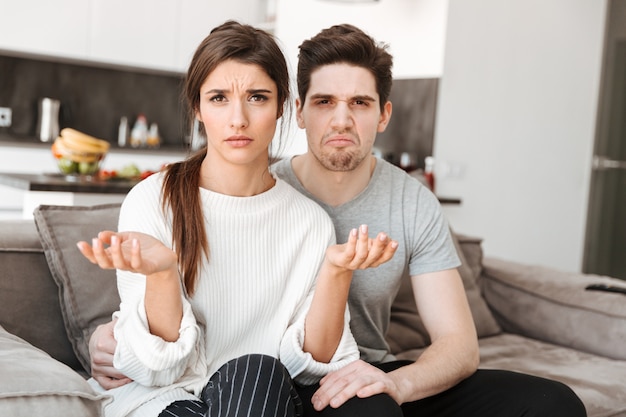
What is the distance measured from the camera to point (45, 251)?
1726mm

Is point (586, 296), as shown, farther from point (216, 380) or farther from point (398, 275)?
point (216, 380)

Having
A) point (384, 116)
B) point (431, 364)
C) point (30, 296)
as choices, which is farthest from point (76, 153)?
point (431, 364)

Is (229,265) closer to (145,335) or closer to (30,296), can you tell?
(145,335)

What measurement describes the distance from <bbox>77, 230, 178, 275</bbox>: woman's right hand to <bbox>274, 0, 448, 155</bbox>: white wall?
2.79m

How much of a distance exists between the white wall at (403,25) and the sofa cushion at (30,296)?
2.45 meters

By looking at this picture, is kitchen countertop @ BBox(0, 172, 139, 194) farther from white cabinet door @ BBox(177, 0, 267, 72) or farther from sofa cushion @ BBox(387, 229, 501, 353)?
white cabinet door @ BBox(177, 0, 267, 72)

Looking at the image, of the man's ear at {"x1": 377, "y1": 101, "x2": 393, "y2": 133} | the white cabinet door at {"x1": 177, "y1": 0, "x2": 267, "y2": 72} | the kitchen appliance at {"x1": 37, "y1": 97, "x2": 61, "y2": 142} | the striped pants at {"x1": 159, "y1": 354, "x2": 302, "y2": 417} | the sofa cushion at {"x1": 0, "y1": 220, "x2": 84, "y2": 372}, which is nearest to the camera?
the striped pants at {"x1": 159, "y1": 354, "x2": 302, "y2": 417}

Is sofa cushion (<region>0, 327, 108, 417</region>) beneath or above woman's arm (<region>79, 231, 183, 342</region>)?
beneath

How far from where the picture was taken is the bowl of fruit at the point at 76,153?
3.21m

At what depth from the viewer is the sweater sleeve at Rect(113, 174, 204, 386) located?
1363mm

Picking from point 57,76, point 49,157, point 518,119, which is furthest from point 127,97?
point 518,119

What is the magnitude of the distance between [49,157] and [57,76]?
83cm

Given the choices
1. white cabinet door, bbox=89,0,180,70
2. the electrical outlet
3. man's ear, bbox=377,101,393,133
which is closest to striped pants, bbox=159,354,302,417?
man's ear, bbox=377,101,393,133

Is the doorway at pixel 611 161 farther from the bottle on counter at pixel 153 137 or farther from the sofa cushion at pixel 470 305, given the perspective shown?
Result: the bottle on counter at pixel 153 137
